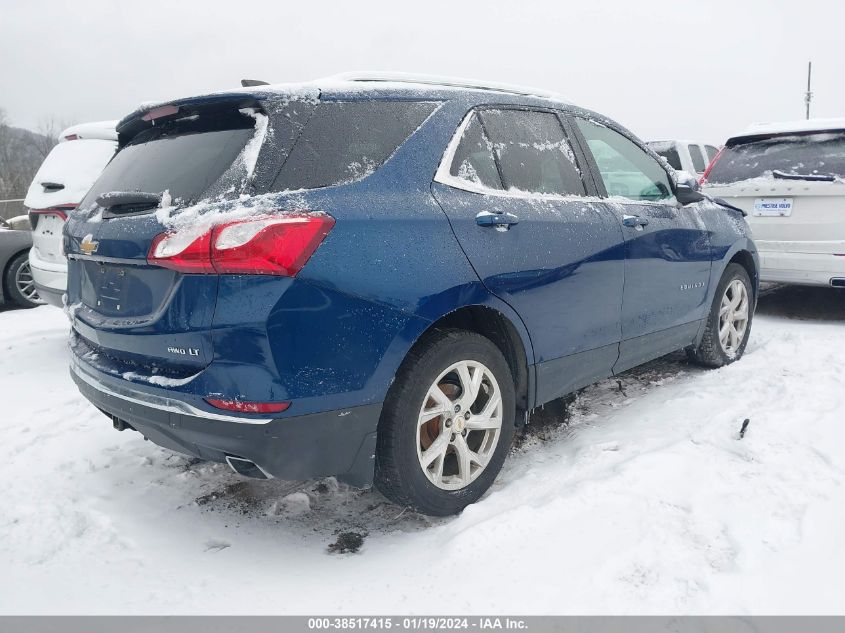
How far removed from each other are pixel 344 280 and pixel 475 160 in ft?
3.16

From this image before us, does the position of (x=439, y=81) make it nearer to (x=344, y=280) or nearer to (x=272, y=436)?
(x=344, y=280)

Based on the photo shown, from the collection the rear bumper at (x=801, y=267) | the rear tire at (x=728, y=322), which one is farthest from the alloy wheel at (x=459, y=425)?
the rear bumper at (x=801, y=267)

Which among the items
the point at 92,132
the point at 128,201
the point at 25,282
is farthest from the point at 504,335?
the point at 25,282

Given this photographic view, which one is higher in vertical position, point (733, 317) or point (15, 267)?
point (733, 317)

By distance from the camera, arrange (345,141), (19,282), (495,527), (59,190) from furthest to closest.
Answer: (19,282)
(59,190)
(495,527)
(345,141)

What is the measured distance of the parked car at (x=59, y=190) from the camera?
5500 millimetres

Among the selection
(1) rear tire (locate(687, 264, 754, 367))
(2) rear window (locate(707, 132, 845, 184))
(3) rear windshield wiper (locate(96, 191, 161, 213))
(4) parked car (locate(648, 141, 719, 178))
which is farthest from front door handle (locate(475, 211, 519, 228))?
(4) parked car (locate(648, 141, 719, 178))

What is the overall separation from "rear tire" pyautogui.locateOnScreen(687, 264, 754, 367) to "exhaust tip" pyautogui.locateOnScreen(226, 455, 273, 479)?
3362mm

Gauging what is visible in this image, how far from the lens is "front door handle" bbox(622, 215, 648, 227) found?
3.51 m

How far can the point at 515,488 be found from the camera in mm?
2908

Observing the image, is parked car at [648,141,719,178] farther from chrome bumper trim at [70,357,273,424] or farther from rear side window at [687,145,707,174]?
chrome bumper trim at [70,357,273,424]

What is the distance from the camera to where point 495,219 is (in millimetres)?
2736

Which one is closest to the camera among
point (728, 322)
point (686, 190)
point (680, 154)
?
point (686, 190)
